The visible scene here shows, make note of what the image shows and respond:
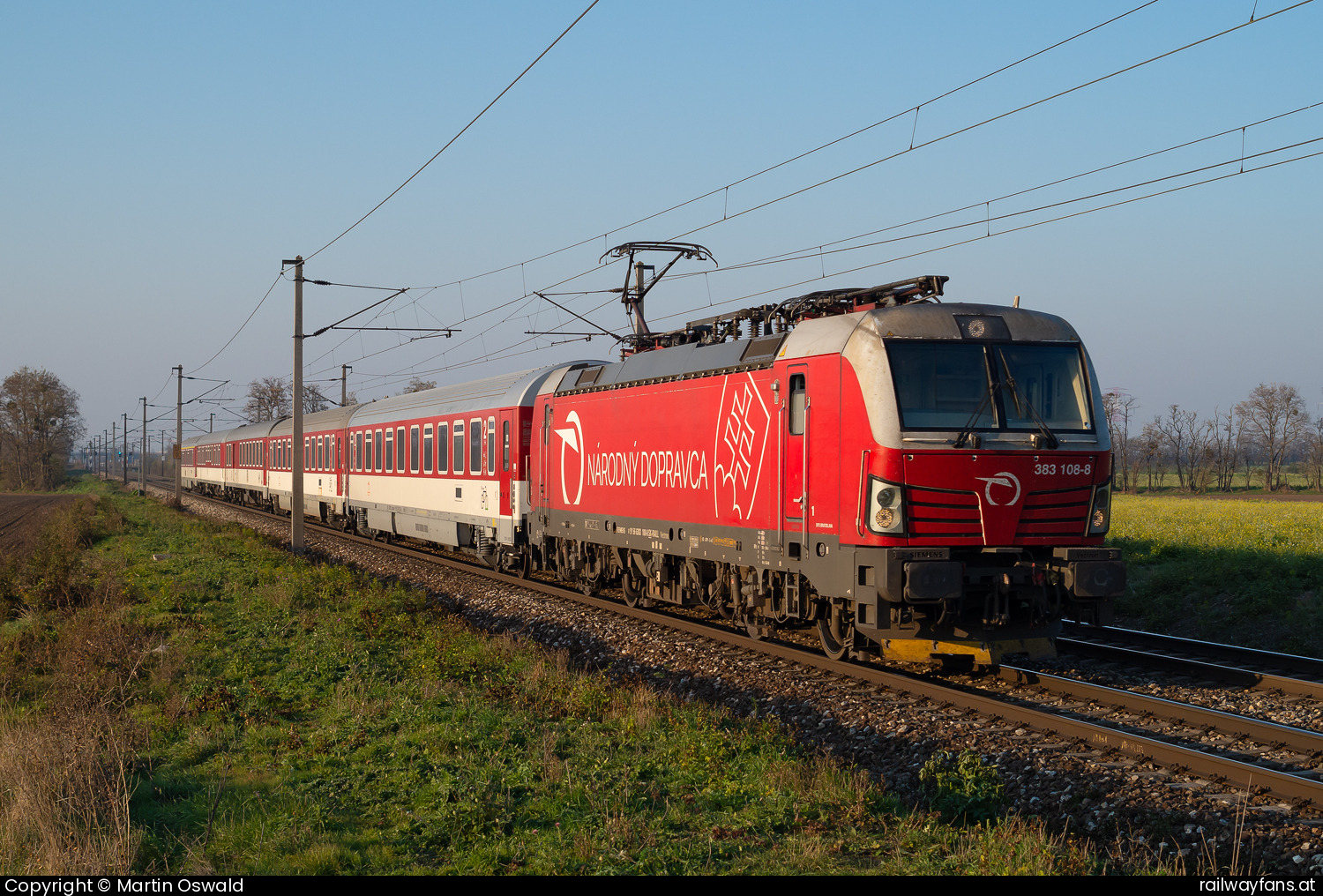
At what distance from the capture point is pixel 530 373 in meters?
20.0

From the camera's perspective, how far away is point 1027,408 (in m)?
9.94

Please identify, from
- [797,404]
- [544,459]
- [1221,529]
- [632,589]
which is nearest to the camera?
[797,404]

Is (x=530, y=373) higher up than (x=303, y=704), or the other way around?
(x=530, y=373)

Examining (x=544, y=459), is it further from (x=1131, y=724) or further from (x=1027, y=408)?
(x=1131, y=724)

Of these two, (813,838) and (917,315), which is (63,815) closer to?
(813,838)

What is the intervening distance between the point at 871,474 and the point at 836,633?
246 centimetres

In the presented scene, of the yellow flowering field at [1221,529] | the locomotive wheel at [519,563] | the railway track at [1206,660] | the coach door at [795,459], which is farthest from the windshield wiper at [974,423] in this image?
the locomotive wheel at [519,563]

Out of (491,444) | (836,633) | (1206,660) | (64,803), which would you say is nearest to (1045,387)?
(836,633)

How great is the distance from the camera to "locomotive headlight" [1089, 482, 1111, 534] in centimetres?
1009

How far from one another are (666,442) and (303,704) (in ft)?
20.3

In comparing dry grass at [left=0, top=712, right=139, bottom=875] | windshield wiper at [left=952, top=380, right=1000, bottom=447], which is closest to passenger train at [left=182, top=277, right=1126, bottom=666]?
windshield wiper at [left=952, top=380, right=1000, bottom=447]

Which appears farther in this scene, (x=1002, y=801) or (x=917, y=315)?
(x=917, y=315)

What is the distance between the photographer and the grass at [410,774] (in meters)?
5.48

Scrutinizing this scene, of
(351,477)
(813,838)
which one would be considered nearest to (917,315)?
(813,838)
